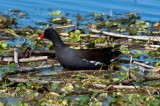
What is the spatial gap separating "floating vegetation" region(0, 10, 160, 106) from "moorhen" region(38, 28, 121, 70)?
197 mm

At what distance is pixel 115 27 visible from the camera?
39.4 feet

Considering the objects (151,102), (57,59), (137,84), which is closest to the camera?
(151,102)

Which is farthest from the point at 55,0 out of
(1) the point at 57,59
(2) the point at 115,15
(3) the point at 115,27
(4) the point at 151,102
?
(4) the point at 151,102

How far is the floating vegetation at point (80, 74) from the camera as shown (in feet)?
18.1

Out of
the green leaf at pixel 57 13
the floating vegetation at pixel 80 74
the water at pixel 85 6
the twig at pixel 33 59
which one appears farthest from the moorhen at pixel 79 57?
the water at pixel 85 6

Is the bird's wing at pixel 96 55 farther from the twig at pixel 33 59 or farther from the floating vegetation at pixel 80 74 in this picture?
the twig at pixel 33 59

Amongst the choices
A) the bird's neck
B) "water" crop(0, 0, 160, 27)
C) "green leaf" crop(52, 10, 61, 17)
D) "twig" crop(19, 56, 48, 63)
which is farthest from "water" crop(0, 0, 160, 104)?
"twig" crop(19, 56, 48, 63)

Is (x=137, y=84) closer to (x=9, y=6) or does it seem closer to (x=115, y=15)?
(x=115, y=15)

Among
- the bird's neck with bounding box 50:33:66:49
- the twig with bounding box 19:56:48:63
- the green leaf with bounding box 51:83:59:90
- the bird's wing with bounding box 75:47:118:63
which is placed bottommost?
the green leaf with bounding box 51:83:59:90

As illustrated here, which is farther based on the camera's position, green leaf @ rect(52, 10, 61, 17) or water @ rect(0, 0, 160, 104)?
water @ rect(0, 0, 160, 104)

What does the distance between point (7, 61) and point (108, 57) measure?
2.19m

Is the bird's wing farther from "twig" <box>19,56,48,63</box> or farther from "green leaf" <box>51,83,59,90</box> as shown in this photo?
"green leaf" <box>51,83,59,90</box>

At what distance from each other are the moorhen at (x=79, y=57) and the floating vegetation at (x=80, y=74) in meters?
0.20

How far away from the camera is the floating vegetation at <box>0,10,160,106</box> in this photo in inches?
217
